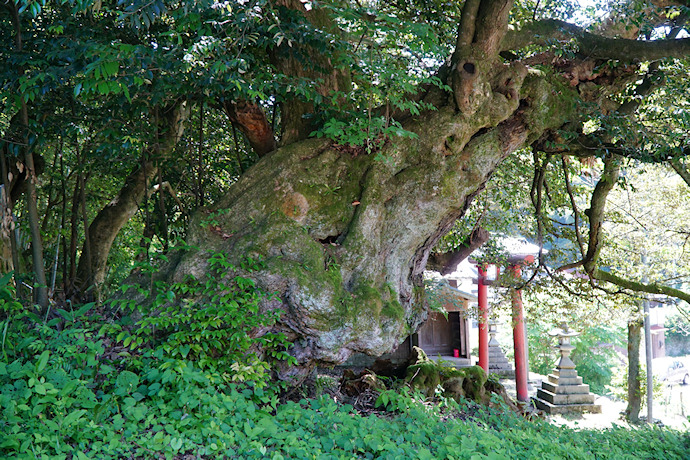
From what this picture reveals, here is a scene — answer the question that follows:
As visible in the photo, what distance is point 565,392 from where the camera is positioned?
13.8m

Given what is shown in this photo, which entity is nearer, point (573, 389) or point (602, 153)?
point (602, 153)

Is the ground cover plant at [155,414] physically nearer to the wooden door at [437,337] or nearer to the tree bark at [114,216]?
the tree bark at [114,216]

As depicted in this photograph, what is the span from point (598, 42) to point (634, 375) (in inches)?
458

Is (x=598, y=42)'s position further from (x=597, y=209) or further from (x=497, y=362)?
(x=497, y=362)

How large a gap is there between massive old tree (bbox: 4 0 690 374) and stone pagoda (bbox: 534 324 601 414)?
938 centimetres

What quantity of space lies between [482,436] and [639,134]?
410cm

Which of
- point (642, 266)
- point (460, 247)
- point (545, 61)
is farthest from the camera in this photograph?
point (642, 266)

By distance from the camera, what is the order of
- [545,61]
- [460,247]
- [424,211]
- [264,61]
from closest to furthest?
[424,211] < [264,61] < [545,61] < [460,247]

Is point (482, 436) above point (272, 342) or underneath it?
underneath

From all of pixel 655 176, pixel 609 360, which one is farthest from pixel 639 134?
pixel 609 360

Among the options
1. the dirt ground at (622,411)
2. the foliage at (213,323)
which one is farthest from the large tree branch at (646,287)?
the foliage at (213,323)

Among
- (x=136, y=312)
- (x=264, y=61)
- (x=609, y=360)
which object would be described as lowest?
(x=609, y=360)

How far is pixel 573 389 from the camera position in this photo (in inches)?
544

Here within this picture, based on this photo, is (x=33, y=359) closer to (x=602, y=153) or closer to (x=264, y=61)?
(x=264, y=61)
